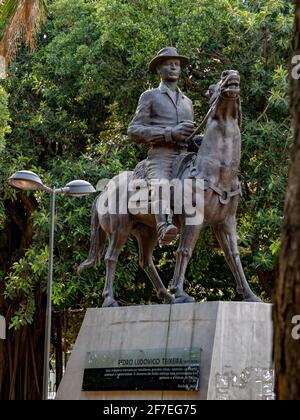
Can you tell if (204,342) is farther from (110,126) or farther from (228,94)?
(110,126)

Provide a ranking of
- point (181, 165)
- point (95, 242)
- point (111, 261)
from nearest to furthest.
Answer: point (181, 165) < point (111, 261) < point (95, 242)

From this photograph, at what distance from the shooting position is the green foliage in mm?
19891

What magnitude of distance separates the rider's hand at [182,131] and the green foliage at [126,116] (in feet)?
20.1

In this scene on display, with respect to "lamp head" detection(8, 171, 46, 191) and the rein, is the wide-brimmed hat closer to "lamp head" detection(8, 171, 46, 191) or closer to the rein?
the rein

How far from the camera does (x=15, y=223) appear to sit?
80.2ft

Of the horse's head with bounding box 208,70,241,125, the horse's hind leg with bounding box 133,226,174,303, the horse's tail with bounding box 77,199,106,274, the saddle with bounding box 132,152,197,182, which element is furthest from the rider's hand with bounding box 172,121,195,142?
the horse's tail with bounding box 77,199,106,274

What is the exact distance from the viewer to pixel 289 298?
4.76 metres

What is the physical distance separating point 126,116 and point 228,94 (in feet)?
32.1

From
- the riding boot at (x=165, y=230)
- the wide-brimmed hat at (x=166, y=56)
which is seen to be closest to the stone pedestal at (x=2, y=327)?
the wide-brimmed hat at (x=166, y=56)

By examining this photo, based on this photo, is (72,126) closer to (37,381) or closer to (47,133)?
(47,133)

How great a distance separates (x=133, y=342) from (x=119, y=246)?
1652 mm

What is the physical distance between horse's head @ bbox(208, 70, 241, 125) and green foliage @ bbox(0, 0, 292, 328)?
6.63 metres

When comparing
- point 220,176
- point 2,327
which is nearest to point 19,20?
point 220,176

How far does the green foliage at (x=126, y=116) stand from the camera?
783 inches
